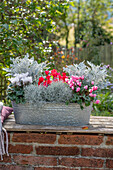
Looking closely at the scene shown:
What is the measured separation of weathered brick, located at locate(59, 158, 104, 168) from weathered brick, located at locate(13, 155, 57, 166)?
63 mm

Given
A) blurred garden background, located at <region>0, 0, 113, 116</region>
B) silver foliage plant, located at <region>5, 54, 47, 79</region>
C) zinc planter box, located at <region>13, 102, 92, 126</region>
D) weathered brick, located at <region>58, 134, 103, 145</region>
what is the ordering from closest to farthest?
weathered brick, located at <region>58, 134, 103, 145</region> < zinc planter box, located at <region>13, 102, 92, 126</region> < silver foliage plant, located at <region>5, 54, 47, 79</region> < blurred garden background, located at <region>0, 0, 113, 116</region>

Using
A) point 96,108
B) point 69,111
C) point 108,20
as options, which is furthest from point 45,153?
point 108,20

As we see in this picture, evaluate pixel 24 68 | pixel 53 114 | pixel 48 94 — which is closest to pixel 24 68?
pixel 24 68

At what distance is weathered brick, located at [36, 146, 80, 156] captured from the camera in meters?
1.55

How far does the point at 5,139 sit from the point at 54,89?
0.50 metres

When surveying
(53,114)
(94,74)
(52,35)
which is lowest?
(53,114)

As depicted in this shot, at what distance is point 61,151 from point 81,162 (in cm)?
16

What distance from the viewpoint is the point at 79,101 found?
1622mm

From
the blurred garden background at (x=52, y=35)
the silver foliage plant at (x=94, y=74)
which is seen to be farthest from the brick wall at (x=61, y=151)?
the blurred garden background at (x=52, y=35)

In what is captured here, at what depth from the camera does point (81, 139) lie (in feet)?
5.07

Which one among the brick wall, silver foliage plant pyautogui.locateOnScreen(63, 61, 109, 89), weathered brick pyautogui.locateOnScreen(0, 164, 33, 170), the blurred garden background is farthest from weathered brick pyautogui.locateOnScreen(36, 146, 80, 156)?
the blurred garden background

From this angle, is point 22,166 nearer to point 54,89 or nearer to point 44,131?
point 44,131

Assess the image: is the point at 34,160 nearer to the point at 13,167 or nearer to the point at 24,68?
the point at 13,167

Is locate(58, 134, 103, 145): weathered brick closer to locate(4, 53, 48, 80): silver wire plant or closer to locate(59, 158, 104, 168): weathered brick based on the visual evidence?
locate(59, 158, 104, 168): weathered brick
